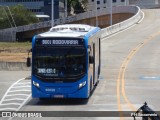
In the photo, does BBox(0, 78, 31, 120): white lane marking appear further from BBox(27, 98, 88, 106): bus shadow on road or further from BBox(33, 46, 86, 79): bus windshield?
BBox(33, 46, 86, 79): bus windshield

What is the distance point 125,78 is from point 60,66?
11.8m

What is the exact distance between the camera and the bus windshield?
69.4 feet

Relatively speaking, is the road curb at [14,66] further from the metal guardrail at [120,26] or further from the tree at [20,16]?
the tree at [20,16]

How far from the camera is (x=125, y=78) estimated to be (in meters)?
32.3

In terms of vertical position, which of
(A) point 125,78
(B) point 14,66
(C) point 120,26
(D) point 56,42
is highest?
(D) point 56,42

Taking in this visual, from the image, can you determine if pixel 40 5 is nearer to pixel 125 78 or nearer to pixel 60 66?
pixel 125 78

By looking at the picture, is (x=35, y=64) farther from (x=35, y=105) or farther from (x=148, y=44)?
(x=148, y=44)

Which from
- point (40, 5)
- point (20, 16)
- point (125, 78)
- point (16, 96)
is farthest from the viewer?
point (40, 5)

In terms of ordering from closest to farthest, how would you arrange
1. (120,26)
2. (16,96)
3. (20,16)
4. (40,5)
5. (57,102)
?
1. (57,102)
2. (16,96)
3. (120,26)
4. (20,16)
5. (40,5)

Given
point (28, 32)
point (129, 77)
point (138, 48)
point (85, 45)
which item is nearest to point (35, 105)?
point (85, 45)

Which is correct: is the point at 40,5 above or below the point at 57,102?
below

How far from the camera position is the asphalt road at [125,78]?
21.0m

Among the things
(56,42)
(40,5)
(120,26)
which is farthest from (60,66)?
(40,5)

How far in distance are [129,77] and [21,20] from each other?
322 ft
